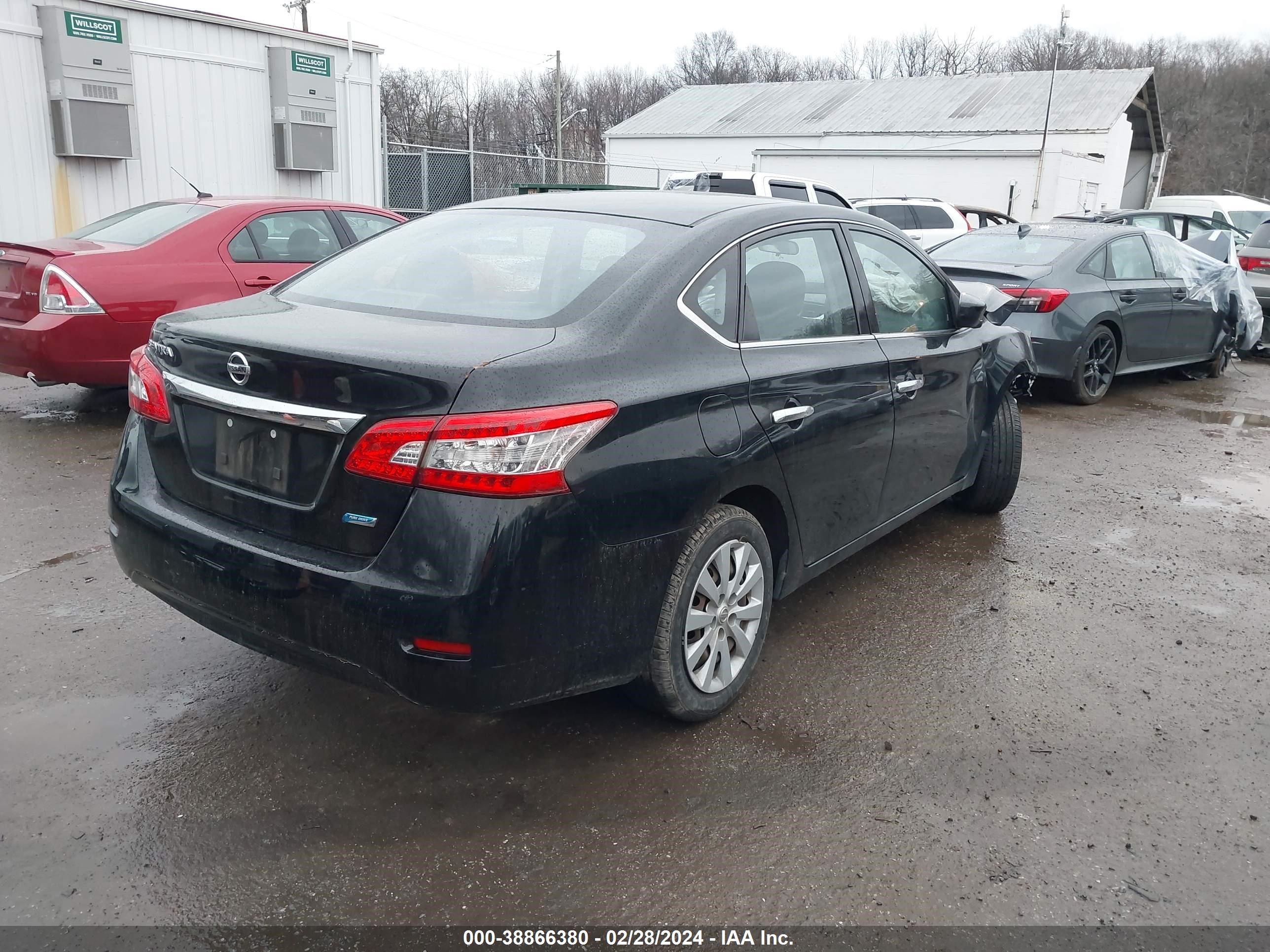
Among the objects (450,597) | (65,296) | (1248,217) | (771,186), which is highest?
(771,186)

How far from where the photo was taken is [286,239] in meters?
7.17

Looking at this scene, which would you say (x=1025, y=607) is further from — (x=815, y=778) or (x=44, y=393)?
(x=44, y=393)

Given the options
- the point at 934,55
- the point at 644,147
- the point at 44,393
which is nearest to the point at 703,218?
the point at 44,393

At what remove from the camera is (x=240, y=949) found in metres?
2.23

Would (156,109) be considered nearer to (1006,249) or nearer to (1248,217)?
(1006,249)

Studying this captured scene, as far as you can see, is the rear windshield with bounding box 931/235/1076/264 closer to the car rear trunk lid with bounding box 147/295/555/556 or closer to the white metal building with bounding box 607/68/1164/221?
the car rear trunk lid with bounding box 147/295/555/556

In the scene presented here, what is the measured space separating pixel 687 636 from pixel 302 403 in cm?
131

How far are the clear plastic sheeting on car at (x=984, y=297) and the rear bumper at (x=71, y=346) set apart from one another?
15.3 feet

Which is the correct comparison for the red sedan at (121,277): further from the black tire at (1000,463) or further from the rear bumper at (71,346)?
Result: the black tire at (1000,463)

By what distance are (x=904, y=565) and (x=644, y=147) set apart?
38460 millimetres

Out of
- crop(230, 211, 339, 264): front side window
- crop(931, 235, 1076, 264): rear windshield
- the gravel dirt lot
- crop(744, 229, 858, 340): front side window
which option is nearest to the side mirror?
crop(744, 229, 858, 340): front side window

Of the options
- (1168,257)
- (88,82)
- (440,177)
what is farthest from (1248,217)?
(88,82)

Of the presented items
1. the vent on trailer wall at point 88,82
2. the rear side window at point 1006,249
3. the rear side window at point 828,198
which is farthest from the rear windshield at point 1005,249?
the vent on trailer wall at point 88,82

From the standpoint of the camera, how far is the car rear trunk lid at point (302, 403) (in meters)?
2.45
